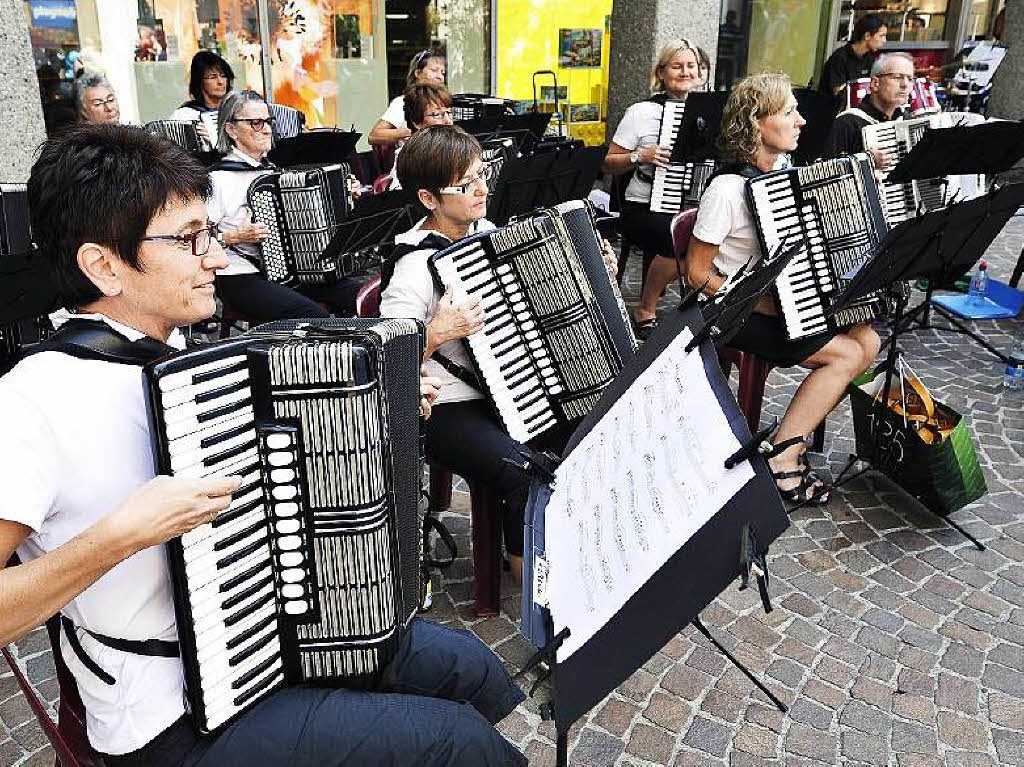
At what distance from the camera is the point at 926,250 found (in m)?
3.68

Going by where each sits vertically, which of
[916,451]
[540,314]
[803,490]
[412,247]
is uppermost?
[412,247]

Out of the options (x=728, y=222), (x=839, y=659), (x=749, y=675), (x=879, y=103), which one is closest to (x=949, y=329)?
(x=879, y=103)

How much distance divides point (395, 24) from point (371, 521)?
8747mm

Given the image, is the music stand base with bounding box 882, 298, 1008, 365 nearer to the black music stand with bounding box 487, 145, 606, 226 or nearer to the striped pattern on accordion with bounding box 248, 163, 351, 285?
the black music stand with bounding box 487, 145, 606, 226

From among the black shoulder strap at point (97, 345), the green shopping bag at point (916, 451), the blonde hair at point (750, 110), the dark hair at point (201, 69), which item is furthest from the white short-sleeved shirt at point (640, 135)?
the black shoulder strap at point (97, 345)

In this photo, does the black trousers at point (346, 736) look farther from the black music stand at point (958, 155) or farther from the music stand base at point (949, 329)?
the music stand base at point (949, 329)

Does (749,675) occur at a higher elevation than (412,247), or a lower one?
lower

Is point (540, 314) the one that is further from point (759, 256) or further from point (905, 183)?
point (905, 183)

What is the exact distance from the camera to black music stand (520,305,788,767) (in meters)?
1.69

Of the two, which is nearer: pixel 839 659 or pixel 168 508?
pixel 168 508

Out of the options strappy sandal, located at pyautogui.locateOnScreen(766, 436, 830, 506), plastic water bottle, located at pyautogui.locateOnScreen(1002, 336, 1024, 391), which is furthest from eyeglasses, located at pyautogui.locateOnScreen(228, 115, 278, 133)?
plastic water bottle, located at pyautogui.locateOnScreen(1002, 336, 1024, 391)

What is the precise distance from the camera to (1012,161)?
200 inches

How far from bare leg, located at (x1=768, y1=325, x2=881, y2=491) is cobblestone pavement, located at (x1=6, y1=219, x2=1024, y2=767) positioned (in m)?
0.28

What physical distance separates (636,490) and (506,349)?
1255 millimetres
